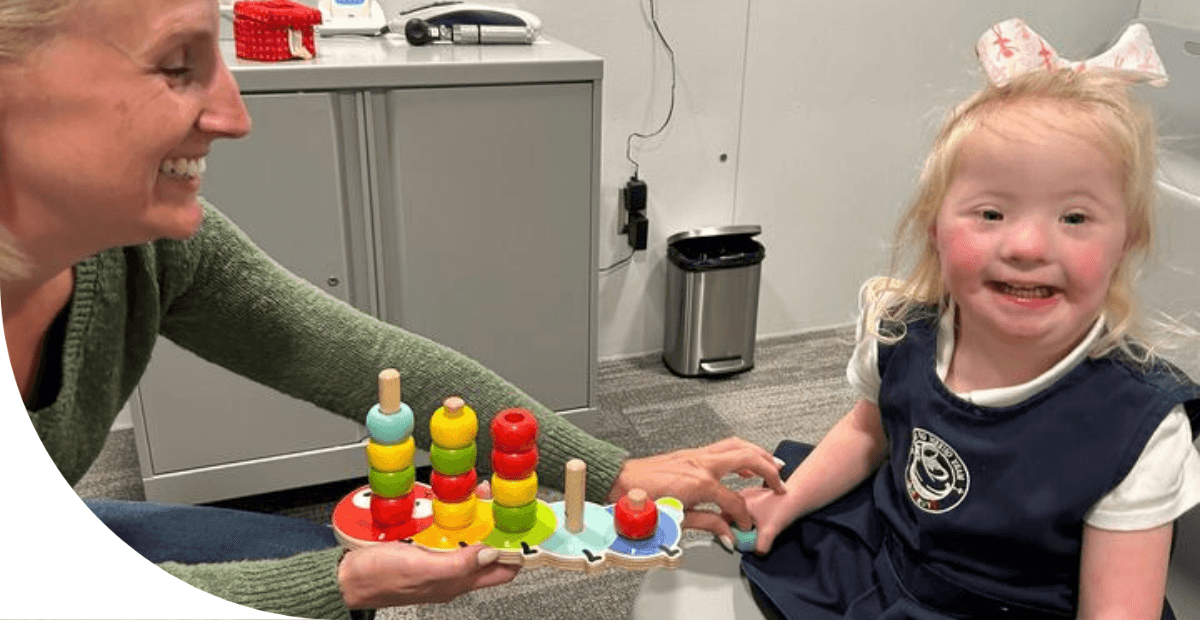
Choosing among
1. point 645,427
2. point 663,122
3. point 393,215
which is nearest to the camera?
point 393,215

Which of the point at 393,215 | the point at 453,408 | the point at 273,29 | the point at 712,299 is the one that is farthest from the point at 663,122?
the point at 453,408

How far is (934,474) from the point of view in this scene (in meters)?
0.97

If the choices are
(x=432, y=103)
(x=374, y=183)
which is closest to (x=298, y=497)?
(x=374, y=183)

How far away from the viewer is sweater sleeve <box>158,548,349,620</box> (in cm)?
87

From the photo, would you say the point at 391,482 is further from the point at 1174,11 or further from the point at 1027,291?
the point at 1174,11

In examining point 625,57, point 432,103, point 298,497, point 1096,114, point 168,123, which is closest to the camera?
point 168,123

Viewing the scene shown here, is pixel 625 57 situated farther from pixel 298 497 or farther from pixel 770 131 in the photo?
pixel 298 497

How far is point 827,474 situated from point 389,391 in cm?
49

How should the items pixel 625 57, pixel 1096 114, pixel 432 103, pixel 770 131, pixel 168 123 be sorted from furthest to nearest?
pixel 770 131, pixel 625 57, pixel 432 103, pixel 1096 114, pixel 168 123

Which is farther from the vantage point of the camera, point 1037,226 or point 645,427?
point 645,427

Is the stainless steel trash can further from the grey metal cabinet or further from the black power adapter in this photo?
the grey metal cabinet

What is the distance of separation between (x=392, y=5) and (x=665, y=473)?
146cm

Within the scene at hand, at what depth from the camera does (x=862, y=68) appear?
264 cm

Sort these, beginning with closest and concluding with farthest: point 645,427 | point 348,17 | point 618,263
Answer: point 348,17 → point 645,427 → point 618,263
